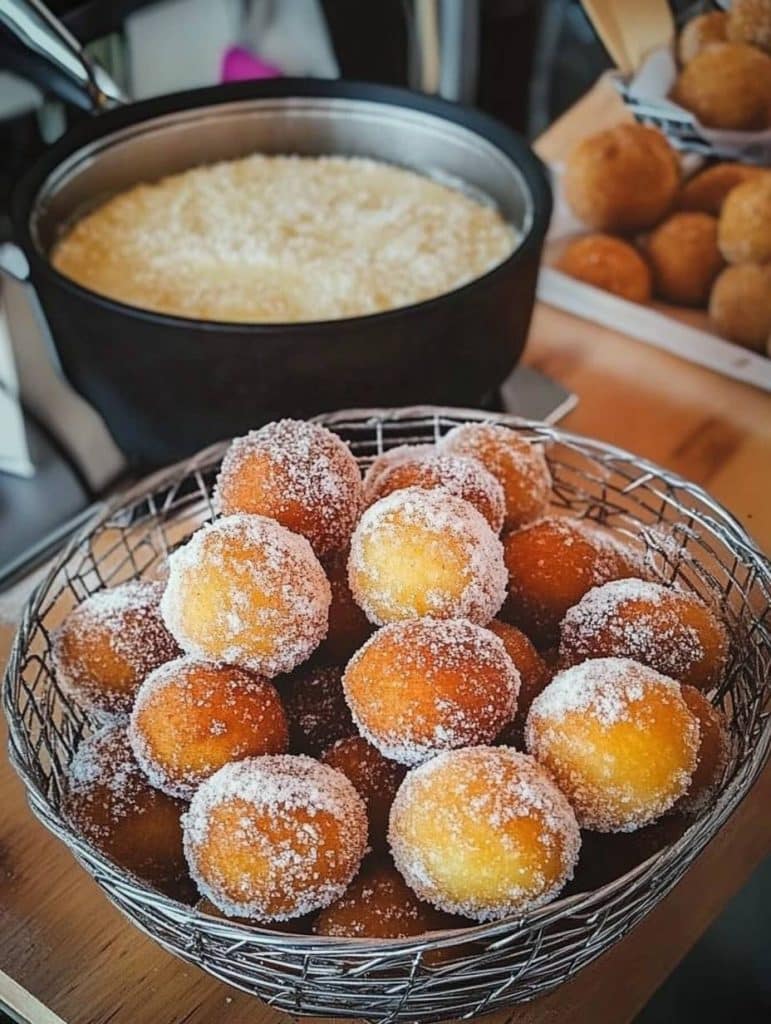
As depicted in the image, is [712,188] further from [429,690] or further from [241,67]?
[429,690]

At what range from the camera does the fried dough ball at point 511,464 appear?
65cm

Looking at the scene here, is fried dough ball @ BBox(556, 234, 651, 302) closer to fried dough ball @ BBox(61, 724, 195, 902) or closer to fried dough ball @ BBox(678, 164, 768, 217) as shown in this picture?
fried dough ball @ BBox(678, 164, 768, 217)

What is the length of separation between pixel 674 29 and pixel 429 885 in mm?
1027

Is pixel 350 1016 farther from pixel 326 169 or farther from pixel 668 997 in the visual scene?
pixel 326 169

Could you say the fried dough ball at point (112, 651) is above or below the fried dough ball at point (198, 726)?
below

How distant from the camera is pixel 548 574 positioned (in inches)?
23.5

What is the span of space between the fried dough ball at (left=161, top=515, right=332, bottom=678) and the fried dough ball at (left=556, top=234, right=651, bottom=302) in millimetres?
602

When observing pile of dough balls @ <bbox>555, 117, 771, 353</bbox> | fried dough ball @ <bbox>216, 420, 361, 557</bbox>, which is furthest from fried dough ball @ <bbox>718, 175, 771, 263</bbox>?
fried dough ball @ <bbox>216, 420, 361, 557</bbox>

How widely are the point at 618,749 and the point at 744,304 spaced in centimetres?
60

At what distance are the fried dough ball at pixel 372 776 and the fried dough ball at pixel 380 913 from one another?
3 cm

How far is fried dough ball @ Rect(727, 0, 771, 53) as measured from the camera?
3.69 feet

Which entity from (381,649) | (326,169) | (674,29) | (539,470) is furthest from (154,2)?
(381,649)

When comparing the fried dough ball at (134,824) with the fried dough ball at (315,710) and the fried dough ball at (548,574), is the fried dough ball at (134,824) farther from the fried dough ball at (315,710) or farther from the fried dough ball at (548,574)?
the fried dough ball at (548,574)

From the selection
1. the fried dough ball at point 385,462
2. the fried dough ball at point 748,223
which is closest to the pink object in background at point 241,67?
the fried dough ball at point 748,223
